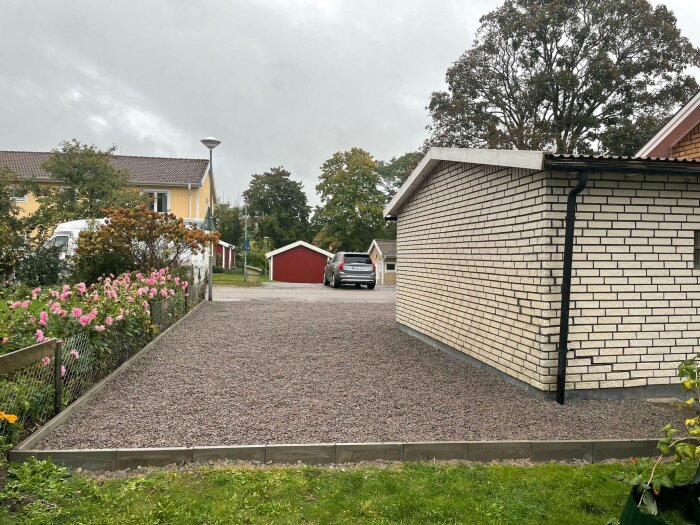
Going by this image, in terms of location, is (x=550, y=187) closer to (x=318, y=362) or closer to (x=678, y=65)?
(x=318, y=362)

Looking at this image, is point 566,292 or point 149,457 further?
point 566,292

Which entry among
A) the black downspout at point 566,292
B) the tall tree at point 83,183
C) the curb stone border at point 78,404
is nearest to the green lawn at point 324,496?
the curb stone border at point 78,404

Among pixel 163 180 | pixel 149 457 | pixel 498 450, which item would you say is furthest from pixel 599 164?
pixel 163 180

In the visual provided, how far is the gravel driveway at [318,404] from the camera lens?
4523 millimetres

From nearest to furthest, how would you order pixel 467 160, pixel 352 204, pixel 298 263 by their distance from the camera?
pixel 467 160 < pixel 298 263 < pixel 352 204

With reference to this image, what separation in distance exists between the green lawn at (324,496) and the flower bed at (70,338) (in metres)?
0.90

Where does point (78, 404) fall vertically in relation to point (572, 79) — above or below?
below

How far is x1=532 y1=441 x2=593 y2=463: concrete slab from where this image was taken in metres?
4.24

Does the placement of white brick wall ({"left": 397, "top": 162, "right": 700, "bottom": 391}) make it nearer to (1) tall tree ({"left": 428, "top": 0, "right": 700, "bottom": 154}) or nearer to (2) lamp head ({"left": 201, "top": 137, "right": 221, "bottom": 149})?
(2) lamp head ({"left": 201, "top": 137, "right": 221, "bottom": 149})

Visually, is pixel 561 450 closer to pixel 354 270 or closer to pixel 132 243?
pixel 132 243

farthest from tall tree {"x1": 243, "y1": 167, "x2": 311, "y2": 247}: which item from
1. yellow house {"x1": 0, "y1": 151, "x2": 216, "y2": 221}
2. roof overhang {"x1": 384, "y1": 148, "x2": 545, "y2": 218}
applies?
roof overhang {"x1": 384, "y1": 148, "x2": 545, "y2": 218}

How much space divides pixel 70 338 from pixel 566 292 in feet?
17.1

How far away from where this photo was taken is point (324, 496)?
3.40 meters

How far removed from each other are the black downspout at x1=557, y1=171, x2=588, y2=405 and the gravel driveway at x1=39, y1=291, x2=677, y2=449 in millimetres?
300
